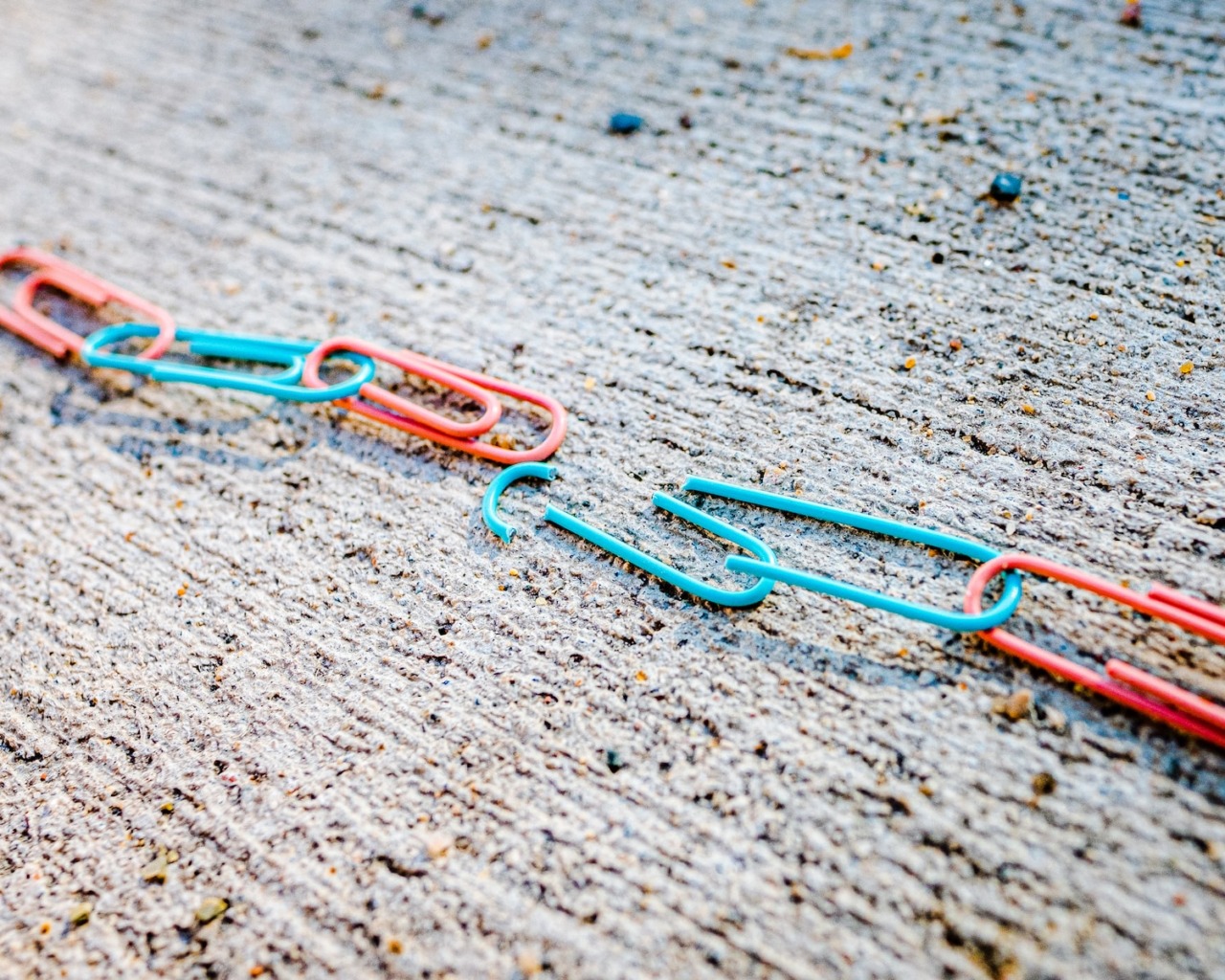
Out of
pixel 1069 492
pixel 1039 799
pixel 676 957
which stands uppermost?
pixel 1069 492

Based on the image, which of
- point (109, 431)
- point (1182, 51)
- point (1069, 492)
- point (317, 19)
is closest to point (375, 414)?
point (109, 431)

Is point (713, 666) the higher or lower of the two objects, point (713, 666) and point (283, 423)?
the lower

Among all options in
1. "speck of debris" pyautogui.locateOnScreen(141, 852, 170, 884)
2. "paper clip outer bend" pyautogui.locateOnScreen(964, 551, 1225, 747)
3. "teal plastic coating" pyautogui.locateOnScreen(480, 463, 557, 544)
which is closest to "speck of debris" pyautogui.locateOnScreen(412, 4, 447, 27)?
"teal plastic coating" pyautogui.locateOnScreen(480, 463, 557, 544)

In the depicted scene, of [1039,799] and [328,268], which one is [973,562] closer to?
[1039,799]

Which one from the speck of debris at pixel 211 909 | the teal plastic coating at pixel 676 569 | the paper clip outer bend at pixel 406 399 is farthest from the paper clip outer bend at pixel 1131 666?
the speck of debris at pixel 211 909

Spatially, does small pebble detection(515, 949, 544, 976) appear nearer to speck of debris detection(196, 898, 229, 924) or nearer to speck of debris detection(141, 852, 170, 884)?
speck of debris detection(196, 898, 229, 924)

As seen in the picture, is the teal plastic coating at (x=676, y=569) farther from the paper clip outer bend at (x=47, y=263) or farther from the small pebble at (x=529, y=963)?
the paper clip outer bend at (x=47, y=263)

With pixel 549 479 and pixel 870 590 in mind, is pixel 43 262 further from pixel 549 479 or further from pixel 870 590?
pixel 870 590
